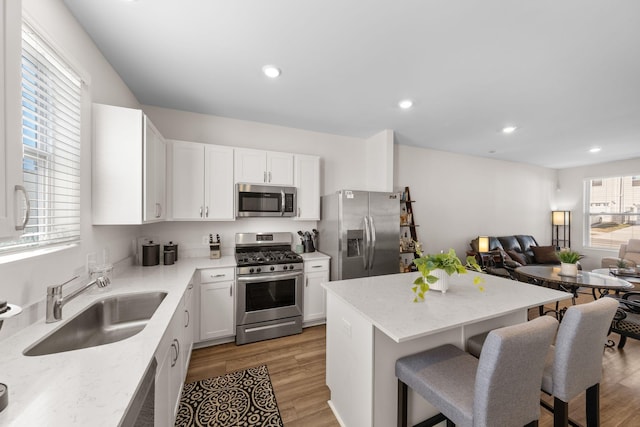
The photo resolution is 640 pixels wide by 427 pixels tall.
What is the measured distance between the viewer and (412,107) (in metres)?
A: 2.94

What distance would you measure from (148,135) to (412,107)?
2766 mm

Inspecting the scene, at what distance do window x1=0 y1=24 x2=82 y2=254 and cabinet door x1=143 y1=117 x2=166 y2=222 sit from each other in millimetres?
392

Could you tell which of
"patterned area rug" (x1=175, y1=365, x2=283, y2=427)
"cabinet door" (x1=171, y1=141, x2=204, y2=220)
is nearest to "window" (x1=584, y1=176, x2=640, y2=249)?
"patterned area rug" (x1=175, y1=365, x2=283, y2=427)

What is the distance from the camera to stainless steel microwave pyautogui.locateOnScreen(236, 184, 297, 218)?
3049 millimetres

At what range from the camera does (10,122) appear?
760mm

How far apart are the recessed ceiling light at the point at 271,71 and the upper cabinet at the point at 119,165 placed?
1069 millimetres

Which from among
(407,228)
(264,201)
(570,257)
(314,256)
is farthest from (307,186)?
(570,257)

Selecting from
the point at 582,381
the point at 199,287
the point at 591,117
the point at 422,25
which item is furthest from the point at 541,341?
the point at 591,117

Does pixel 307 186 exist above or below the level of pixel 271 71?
below

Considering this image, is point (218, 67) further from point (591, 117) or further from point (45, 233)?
point (591, 117)

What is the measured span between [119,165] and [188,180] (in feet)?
3.03

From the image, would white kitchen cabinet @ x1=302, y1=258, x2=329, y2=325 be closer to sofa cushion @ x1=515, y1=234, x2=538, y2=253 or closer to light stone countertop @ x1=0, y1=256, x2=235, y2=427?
light stone countertop @ x1=0, y1=256, x2=235, y2=427

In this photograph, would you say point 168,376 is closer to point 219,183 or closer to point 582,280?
point 219,183

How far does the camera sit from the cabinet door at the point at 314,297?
3055mm
